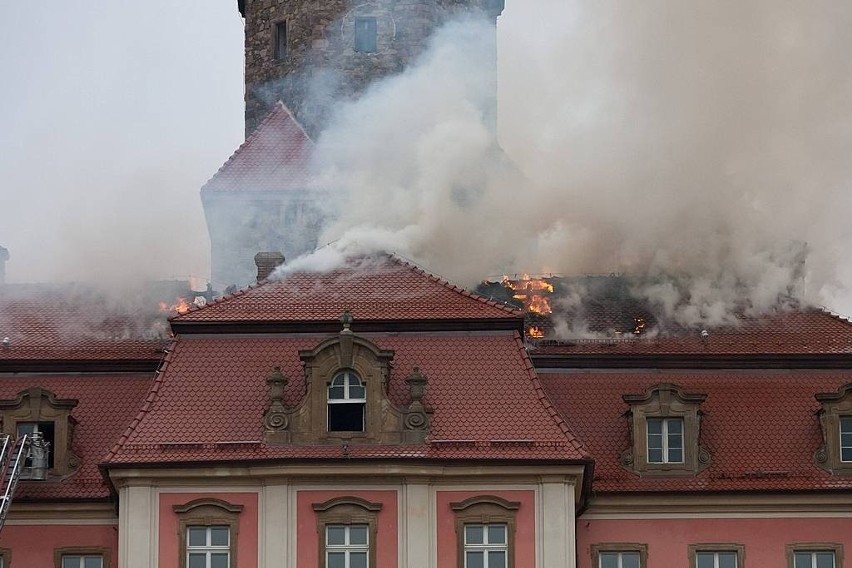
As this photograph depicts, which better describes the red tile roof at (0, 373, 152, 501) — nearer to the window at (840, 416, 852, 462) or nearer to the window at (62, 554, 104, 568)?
the window at (62, 554, 104, 568)

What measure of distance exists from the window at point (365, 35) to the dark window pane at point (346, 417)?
24717mm

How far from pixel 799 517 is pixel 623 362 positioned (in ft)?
20.8

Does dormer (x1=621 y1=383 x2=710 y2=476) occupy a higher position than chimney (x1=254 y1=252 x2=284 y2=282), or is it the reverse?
chimney (x1=254 y1=252 x2=284 y2=282)

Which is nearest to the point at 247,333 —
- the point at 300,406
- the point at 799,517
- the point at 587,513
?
the point at 300,406

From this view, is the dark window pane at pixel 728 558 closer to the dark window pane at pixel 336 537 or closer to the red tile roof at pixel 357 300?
the red tile roof at pixel 357 300

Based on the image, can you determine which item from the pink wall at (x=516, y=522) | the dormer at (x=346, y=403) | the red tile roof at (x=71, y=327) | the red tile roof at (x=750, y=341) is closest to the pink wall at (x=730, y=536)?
the pink wall at (x=516, y=522)

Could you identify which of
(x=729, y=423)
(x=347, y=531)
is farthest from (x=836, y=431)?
(x=347, y=531)

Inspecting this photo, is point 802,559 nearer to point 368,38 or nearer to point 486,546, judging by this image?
point 486,546

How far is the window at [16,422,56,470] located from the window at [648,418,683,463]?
14769 mm

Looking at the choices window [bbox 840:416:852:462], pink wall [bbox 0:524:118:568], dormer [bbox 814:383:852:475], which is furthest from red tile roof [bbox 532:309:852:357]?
pink wall [bbox 0:524:118:568]

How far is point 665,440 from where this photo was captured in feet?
251

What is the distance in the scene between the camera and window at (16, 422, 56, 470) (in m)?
75.1

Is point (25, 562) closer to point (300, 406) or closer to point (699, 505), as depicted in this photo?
point (300, 406)

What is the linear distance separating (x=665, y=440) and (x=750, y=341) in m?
4.77
